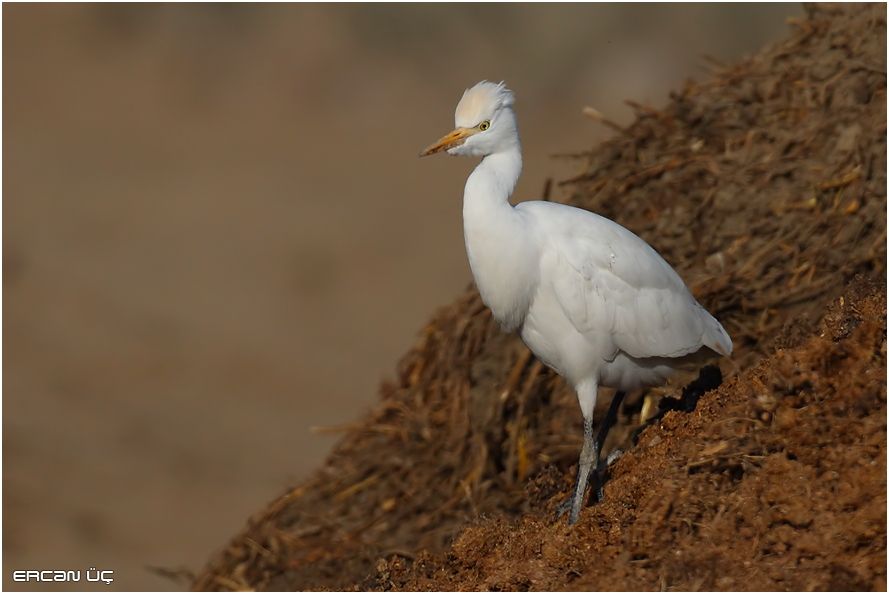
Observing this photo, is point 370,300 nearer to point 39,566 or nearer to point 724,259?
point 39,566

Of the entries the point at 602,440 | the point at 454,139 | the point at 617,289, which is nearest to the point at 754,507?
the point at 617,289

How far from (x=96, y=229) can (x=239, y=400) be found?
503cm

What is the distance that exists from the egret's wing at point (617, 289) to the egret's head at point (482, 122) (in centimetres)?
45

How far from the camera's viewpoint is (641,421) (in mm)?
6699

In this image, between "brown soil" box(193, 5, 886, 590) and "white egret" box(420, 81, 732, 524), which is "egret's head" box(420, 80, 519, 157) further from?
"brown soil" box(193, 5, 886, 590)

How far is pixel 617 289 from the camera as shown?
5.72 m

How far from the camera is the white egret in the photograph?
217 inches

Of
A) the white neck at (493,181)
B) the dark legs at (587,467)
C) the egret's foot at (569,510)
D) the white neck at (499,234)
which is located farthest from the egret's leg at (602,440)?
the white neck at (493,181)

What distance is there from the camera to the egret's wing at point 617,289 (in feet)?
18.5

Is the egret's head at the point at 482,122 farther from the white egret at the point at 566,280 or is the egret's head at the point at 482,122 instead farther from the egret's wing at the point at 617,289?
the egret's wing at the point at 617,289

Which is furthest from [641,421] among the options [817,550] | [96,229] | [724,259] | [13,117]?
[13,117]

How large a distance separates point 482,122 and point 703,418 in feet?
5.13

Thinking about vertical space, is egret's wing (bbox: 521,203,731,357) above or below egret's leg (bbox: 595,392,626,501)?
above

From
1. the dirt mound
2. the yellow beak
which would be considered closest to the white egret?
the yellow beak
